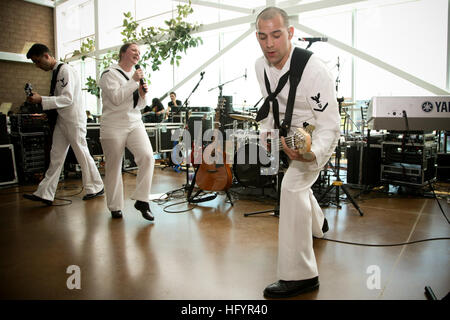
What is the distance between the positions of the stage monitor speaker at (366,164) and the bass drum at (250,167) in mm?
1610

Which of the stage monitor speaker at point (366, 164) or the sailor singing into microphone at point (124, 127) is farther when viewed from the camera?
the stage monitor speaker at point (366, 164)

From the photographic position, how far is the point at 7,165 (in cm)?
554

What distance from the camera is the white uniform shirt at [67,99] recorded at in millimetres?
3985

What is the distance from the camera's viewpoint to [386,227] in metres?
3.23

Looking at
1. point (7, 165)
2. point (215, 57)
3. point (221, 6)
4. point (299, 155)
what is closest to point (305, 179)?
point (299, 155)

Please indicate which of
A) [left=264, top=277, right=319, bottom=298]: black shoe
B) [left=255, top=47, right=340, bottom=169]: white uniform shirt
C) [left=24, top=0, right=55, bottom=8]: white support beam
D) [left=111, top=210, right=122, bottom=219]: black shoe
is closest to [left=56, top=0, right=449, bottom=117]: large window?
[left=111, top=210, right=122, bottom=219]: black shoe

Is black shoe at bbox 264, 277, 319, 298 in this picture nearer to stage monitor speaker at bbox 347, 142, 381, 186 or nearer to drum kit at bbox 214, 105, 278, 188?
drum kit at bbox 214, 105, 278, 188

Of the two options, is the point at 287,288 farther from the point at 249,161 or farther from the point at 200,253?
the point at 249,161

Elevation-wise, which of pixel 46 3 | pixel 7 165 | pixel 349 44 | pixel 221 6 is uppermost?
pixel 46 3

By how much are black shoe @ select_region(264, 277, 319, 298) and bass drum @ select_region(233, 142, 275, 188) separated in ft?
8.27

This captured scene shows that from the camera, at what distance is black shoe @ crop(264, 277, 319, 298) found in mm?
1868

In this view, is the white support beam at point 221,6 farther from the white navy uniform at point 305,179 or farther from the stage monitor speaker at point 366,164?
the white navy uniform at point 305,179

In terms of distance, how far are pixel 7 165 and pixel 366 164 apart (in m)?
5.90

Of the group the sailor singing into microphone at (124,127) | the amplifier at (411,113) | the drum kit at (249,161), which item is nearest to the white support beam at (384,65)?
the amplifier at (411,113)
